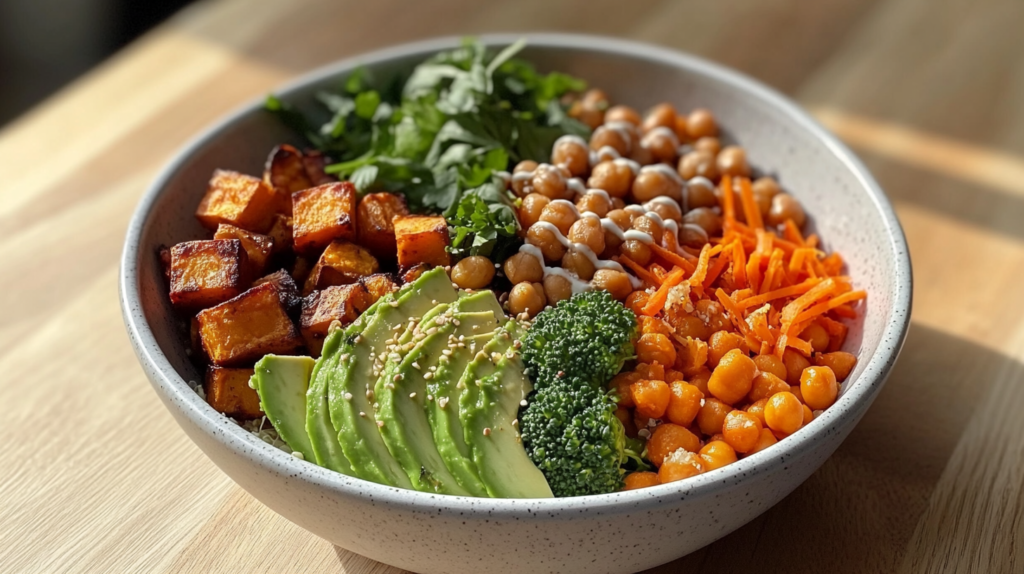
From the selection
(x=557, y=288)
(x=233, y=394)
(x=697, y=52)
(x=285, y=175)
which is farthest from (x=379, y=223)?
(x=697, y=52)

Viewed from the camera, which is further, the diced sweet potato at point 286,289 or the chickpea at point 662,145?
the chickpea at point 662,145

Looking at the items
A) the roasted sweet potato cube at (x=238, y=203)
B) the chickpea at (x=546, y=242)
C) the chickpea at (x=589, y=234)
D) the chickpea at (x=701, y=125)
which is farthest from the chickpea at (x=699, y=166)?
the roasted sweet potato cube at (x=238, y=203)

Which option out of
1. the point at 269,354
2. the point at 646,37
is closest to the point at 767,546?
the point at 269,354

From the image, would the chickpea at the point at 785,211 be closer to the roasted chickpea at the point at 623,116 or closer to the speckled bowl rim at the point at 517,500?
the speckled bowl rim at the point at 517,500

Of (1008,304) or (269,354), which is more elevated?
(269,354)

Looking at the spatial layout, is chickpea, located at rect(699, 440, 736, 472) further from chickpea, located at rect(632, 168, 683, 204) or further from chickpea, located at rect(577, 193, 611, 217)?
chickpea, located at rect(632, 168, 683, 204)

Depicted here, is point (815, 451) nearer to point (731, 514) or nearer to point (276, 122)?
point (731, 514)
